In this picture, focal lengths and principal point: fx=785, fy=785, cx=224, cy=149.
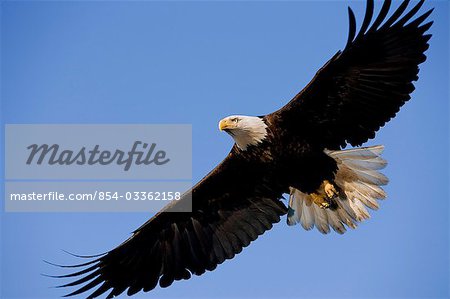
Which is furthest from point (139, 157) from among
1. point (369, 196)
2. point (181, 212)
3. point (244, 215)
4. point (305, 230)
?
point (369, 196)

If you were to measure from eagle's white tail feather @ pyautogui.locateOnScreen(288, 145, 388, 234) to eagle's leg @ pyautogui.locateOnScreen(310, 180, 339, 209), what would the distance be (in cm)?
9

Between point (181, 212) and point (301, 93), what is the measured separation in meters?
2.22

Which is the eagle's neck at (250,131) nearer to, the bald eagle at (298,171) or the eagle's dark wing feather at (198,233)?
the bald eagle at (298,171)

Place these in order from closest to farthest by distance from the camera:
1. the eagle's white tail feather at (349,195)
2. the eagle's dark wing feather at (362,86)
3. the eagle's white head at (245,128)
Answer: the eagle's dark wing feather at (362,86) < the eagle's white head at (245,128) < the eagle's white tail feather at (349,195)

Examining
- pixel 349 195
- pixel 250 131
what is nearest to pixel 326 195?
pixel 349 195

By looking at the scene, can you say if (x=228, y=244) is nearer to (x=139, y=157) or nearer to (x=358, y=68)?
(x=139, y=157)

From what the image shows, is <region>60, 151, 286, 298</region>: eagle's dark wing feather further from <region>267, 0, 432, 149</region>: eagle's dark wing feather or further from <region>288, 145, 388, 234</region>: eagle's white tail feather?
<region>267, 0, 432, 149</region>: eagle's dark wing feather

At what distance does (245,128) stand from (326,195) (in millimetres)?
1417

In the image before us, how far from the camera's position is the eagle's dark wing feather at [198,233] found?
29.3 ft

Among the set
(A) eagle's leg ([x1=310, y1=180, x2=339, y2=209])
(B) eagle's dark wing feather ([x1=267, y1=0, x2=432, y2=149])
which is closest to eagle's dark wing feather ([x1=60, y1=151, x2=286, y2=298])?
(A) eagle's leg ([x1=310, y1=180, x2=339, y2=209])

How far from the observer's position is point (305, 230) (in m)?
9.22

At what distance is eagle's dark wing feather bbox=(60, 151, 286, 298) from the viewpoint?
8938 millimetres

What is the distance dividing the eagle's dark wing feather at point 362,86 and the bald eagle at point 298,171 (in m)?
0.01

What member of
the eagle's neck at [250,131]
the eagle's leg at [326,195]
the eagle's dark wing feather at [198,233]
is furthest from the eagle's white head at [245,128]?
the eagle's leg at [326,195]
